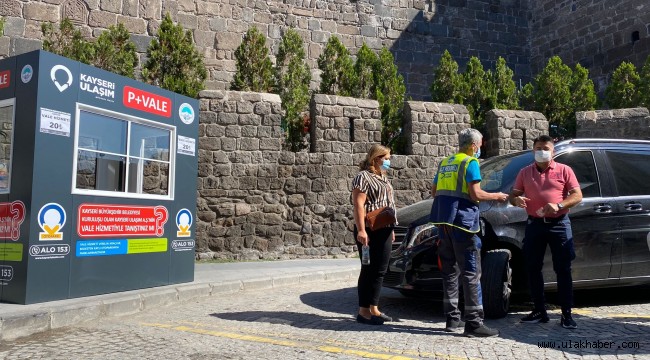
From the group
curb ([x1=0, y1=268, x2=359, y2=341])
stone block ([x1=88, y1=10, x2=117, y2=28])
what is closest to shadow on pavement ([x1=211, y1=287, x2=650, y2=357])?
curb ([x1=0, y1=268, x2=359, y2=341])

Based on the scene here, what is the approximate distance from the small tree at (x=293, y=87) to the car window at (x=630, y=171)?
643 cm

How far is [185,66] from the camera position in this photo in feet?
38.1

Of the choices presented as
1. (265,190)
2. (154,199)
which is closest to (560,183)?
(154,199)

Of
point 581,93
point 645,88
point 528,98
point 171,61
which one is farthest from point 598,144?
point 171,61

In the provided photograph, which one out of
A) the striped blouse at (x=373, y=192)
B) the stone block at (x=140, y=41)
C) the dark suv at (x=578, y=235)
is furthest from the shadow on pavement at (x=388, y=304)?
the stone block at (x=140, y=41)

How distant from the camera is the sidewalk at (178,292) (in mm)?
5316

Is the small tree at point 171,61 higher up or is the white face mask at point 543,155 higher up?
the small tree at point 171,61

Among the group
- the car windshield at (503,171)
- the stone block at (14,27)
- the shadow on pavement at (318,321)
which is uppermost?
the stone block at (14,27)

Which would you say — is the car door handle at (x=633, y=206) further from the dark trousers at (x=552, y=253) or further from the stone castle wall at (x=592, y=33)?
the stone castle wall at (x=592, y=33)

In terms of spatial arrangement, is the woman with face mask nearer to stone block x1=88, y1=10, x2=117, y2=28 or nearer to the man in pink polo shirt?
the man in pink polo shirt

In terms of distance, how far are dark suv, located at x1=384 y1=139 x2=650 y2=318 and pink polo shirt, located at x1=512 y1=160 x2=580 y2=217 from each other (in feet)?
1.47

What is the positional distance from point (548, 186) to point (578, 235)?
856 millimetres

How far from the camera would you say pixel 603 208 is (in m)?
→ 5.82

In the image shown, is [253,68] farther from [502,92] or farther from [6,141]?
[6,141]
